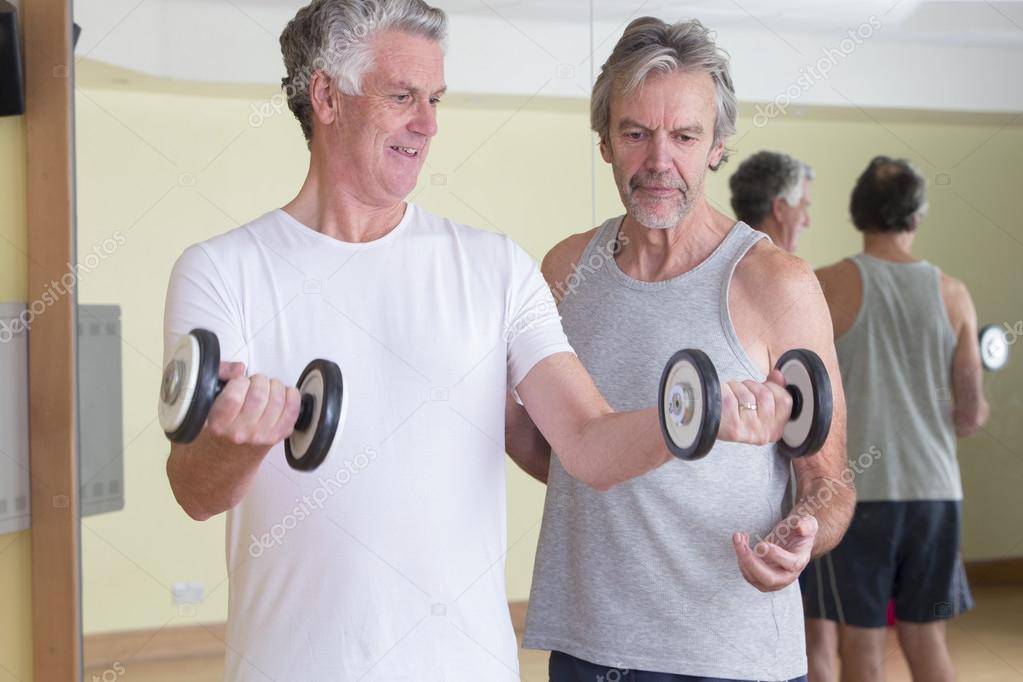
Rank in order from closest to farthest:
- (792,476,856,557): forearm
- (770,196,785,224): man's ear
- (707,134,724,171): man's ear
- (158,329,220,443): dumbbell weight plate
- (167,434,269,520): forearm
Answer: (158,329,220,443): dumbbell weight plate < (167,434,269,520): forearm < (792,476,856,557): forearm < (707,134,724,171): man's ear < (770,196,785,224): man's ear

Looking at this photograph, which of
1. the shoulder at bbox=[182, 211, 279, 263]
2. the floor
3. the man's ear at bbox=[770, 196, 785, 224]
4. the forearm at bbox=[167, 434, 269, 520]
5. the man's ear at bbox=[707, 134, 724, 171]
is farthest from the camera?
the floor

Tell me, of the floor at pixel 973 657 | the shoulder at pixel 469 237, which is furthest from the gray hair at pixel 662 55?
the floor at pixel 973 657

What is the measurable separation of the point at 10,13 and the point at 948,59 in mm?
1880

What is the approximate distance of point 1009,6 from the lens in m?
2.37

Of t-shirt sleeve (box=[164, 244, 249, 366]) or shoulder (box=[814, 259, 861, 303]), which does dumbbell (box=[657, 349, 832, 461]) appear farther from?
shoulder (box=[814, 259, 861, 303])

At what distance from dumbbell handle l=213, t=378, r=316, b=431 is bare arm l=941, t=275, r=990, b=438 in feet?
5.27

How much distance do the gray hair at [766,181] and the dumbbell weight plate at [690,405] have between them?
1.11 metres

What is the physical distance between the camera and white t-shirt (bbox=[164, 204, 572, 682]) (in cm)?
132

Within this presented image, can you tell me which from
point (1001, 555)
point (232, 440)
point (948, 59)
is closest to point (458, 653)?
point (232, 440)

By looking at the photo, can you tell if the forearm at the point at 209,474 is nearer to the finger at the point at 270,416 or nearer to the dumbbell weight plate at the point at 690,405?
the finger at the point at 270,416

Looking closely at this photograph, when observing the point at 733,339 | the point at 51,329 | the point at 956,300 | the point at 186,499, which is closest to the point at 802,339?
the point at 733,339

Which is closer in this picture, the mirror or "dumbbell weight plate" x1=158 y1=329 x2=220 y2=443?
"dumbbell weight plate" x1=158 y1=329 x2=220 y2=443

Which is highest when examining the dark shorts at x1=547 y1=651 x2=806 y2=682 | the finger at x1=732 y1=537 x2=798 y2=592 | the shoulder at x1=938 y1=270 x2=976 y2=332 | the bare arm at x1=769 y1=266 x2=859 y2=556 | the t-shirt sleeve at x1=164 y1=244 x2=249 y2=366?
the shoulder at x1=938 y1=270 x2=976 y2=332

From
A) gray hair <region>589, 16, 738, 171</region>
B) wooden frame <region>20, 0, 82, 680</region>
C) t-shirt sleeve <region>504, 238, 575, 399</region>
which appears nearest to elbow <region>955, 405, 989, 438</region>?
gray hair <region>589, 16, 738, 171</region>
